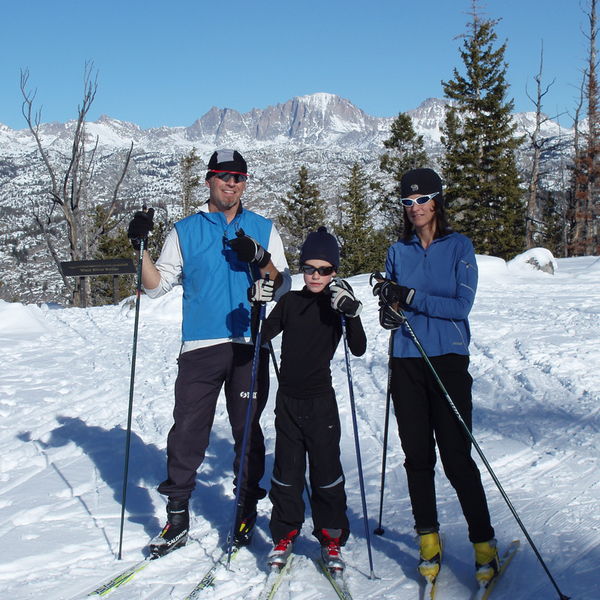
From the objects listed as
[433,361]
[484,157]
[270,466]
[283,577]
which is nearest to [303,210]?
[484,157]

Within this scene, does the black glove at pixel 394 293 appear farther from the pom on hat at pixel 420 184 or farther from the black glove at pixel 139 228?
the black glove at pixel 139 228

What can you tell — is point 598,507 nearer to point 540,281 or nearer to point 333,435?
point 333,435

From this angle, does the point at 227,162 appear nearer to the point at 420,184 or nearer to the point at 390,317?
the point at 420,184

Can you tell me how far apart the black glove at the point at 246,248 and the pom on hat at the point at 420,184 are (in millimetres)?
874

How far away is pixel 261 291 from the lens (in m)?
3.32

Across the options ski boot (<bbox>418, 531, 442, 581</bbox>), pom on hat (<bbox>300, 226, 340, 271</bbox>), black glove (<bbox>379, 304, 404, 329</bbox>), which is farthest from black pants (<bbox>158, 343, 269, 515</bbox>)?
ski boot (<bbox>418, 531, 442, 581</bbox>)

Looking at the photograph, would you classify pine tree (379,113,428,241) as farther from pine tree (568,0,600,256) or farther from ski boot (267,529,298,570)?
ski boot (267,529,298,570)

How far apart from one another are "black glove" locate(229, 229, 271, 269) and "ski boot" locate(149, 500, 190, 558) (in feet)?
4.94

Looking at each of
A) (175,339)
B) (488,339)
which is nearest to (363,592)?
(488,339)

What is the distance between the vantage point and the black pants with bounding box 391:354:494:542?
2971 mm

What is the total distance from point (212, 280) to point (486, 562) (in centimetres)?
213

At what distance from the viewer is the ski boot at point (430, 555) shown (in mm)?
2990

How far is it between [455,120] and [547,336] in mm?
29434

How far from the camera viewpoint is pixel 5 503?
4406 mm
